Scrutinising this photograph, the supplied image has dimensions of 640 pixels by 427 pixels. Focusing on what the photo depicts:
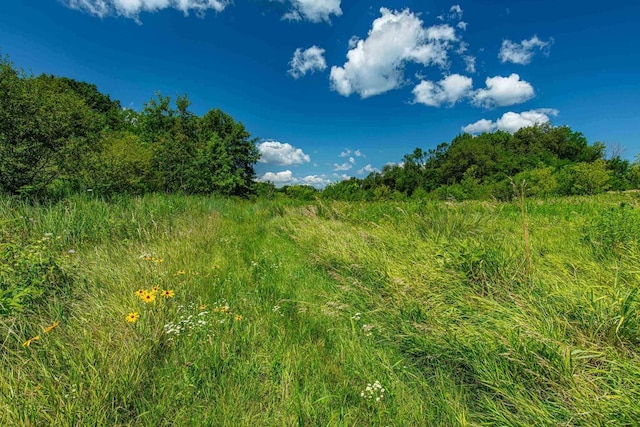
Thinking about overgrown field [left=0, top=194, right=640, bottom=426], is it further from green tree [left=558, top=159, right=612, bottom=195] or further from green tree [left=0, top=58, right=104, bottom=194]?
green tree [left=558, top=159, right=612, bottom=195]

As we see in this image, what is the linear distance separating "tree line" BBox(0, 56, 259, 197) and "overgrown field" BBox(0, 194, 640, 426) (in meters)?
6.01

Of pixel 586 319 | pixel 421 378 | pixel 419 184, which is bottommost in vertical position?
pixel 421 378

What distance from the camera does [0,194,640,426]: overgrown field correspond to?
1442 millimetres

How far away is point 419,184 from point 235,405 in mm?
71401

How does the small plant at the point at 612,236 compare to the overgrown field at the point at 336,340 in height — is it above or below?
above

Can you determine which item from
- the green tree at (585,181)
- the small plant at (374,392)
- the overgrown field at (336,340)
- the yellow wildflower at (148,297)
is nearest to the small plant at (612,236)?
the overgrown field at (336,340)

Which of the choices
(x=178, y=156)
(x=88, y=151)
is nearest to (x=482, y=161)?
(x=178, y=156)

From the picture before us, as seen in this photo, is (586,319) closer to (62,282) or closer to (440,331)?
(440,331)

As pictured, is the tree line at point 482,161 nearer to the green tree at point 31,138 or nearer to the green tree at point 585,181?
the green tree at point 585,181

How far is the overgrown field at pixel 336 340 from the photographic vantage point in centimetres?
144

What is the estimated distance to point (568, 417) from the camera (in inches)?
51.8

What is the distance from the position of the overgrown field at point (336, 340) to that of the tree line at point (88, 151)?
6.01 metres

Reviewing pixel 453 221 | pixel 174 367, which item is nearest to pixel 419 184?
pixel 453 221

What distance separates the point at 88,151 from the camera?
33.8ft
